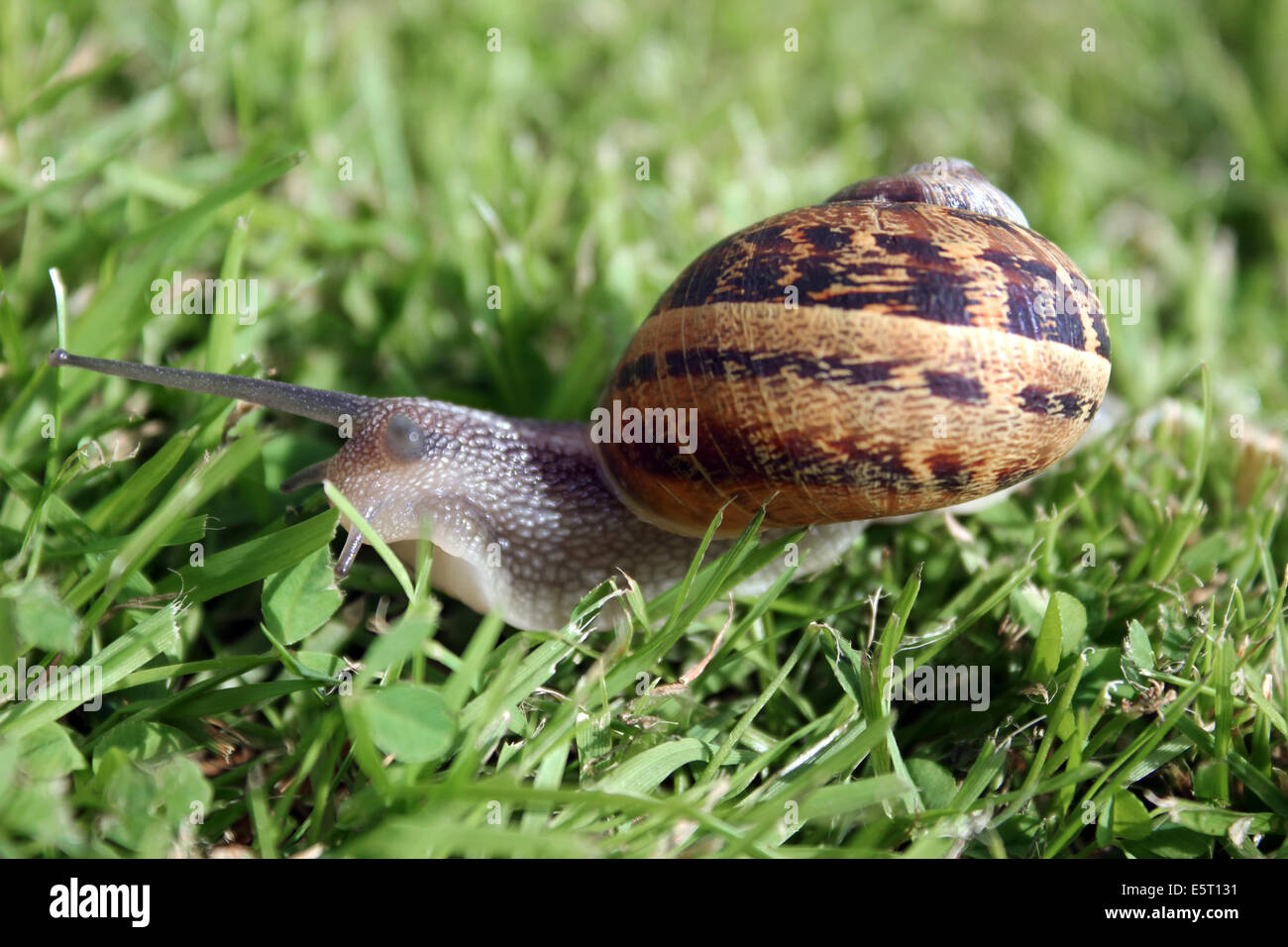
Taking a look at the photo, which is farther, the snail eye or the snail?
the snail eye

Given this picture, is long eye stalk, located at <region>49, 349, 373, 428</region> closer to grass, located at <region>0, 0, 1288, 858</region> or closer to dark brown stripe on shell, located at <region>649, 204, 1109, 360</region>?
grass, located at <region>0, 0, 1288, 858</region>

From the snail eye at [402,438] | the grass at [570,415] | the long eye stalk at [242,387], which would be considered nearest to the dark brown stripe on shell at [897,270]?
the grass at [570,415]

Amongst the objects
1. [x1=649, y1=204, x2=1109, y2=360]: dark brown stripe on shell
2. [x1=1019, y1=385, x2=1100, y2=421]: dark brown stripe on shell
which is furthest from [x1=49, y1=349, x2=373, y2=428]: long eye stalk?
[x1=1019, y1=385, x2=1100, y2=421]: dark brown stripe on shell

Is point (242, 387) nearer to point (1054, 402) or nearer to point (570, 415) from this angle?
point (570, 415)

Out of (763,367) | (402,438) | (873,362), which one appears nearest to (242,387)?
(402,438)
